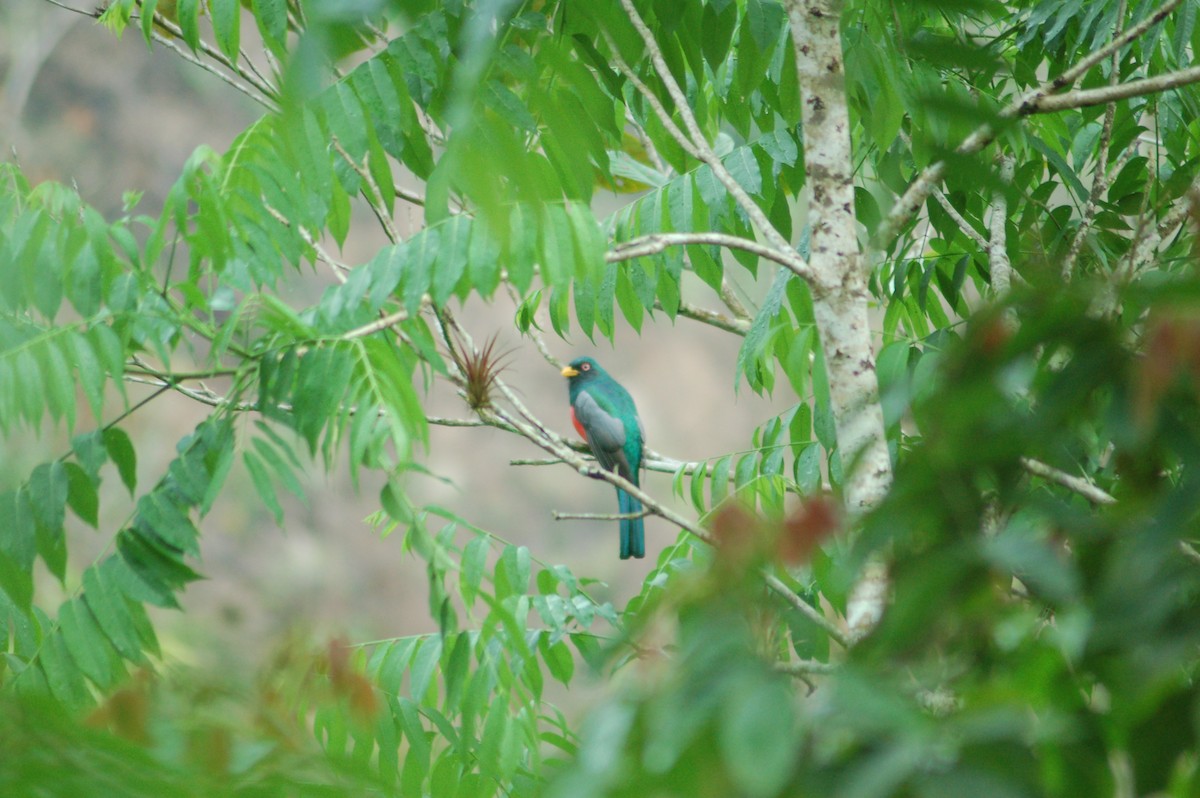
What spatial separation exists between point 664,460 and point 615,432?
1453 millimetres

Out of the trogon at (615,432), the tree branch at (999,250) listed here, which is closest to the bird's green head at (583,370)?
the trogon at (615,432)

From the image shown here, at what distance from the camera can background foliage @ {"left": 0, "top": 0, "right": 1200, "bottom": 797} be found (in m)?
0.82

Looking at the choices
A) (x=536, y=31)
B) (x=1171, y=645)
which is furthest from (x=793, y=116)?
(x=1171, y=645)

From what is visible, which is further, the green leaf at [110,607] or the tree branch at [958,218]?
the tree branch at [958,218]

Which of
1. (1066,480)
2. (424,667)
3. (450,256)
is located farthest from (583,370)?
(1066,480)

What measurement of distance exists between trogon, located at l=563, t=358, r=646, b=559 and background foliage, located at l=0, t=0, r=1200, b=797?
1.81 m

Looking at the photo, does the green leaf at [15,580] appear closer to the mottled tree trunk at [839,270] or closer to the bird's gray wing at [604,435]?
the mottled tree trunk at [839,270]

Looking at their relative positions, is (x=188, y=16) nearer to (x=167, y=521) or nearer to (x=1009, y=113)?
(x=167, y=521)

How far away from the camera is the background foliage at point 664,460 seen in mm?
815

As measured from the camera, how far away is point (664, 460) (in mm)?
4164

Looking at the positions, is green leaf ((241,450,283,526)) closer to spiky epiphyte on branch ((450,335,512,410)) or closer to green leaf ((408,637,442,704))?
spiky epiphyte on branch ((450,335,512,410))

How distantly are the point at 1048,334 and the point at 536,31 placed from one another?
1482mm

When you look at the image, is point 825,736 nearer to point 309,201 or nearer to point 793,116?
point 309,201

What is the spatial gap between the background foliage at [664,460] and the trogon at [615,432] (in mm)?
1807
